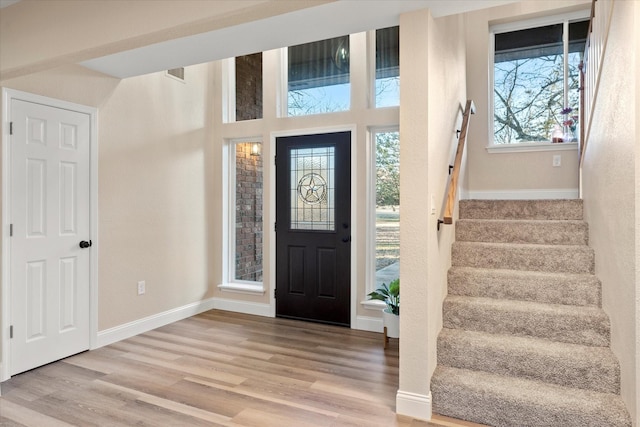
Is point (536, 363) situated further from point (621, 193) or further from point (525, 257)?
point (621, 193)

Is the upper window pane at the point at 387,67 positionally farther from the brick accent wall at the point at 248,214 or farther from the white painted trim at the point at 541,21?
the brick accent wall at the point at 248,214

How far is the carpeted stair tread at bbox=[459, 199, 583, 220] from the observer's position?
11.9 ft

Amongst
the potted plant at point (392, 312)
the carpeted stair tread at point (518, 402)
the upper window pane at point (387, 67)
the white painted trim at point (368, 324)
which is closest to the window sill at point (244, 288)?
the white painted trim at point (368, 324)

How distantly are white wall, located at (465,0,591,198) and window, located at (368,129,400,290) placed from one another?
1.23 m

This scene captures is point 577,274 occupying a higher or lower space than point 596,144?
lower

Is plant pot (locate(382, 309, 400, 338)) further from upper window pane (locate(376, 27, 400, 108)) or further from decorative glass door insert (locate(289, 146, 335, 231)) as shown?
upper window pane (locate(376, 27, 400, 108))

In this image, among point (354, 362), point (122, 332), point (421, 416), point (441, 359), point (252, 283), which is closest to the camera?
point (421, 416)

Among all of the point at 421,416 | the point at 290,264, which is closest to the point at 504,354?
the point at 421,416

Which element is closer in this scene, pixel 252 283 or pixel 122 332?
pixel 122 332

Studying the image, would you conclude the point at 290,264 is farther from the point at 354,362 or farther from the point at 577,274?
the point at 577,274

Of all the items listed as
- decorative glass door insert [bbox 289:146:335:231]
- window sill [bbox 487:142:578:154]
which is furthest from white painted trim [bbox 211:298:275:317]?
window sill [bbox 487:142:578:154]

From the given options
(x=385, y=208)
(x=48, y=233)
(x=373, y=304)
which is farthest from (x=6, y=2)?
(x=373, y=304)

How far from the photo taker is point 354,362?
3.33 meters

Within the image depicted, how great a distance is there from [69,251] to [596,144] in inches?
166
